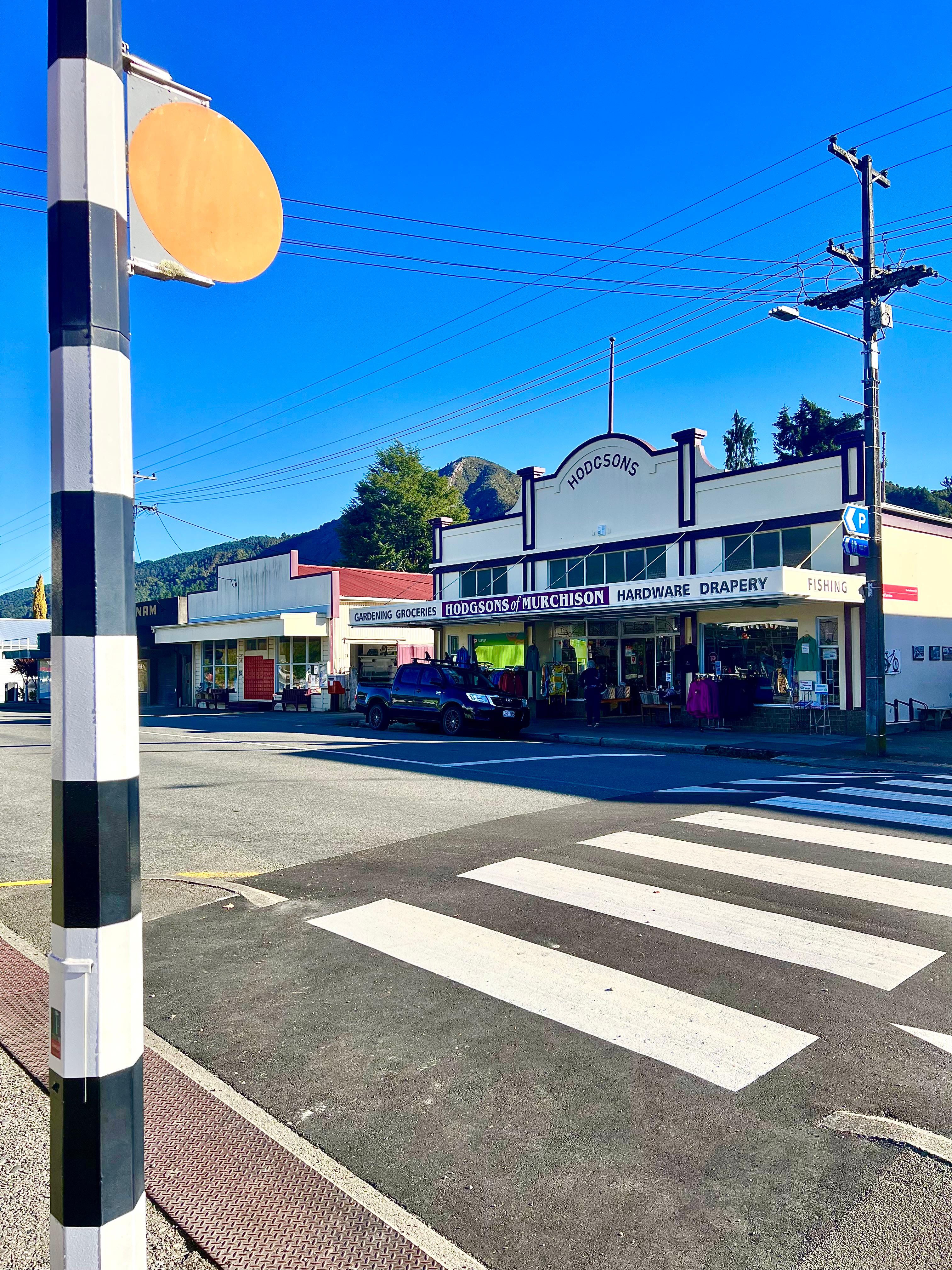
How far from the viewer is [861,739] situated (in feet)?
65.4

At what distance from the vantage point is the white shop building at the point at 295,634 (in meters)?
37.8

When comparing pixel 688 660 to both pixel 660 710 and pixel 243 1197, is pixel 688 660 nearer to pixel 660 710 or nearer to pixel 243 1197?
pixel 660 710

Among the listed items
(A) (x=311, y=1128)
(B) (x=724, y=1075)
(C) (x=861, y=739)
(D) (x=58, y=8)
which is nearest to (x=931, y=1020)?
(B) (x=724, y=1075)

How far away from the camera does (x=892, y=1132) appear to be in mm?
3572

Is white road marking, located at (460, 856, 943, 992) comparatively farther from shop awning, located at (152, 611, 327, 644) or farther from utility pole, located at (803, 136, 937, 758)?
shop awning, located at (152, 611, 327, 644)

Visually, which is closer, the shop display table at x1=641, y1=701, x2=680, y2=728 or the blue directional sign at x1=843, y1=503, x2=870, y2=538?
the blue directional sign at x1=843, y1=503, x2=870, y2=538

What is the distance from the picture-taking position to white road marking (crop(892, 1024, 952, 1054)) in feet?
14.0

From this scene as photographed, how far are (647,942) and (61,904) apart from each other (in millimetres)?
4430

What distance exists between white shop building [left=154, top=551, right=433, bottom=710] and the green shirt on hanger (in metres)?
17.2

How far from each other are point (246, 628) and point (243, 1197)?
37.2 metres

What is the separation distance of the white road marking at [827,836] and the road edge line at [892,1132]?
14.1 ft

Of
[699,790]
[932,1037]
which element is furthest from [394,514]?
[932,1037]

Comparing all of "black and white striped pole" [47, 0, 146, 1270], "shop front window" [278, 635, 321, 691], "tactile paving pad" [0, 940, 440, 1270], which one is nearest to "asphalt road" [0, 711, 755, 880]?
"tactile paving pad" [0, 940, 440, 1270]

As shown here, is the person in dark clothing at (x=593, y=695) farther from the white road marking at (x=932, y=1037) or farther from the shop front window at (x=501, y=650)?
the white road marking at (x=932, y=1037)
